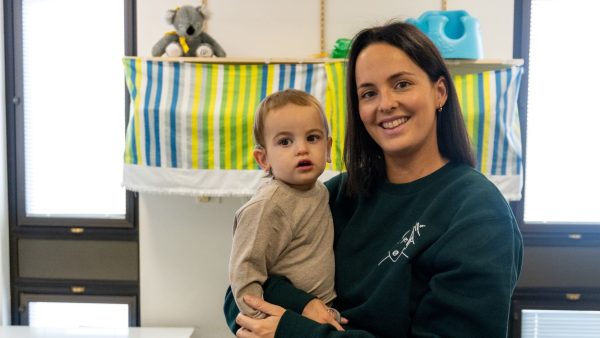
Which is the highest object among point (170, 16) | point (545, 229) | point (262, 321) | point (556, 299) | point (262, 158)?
point (170, 16)

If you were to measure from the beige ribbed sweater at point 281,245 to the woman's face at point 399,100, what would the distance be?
27 centimetres

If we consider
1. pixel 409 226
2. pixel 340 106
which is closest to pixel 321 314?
pixel 409 226

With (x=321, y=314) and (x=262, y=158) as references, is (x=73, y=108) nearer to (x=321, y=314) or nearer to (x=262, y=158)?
(x=262, y=158)

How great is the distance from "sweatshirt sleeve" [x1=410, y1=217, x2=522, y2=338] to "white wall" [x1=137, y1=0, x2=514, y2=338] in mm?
1947

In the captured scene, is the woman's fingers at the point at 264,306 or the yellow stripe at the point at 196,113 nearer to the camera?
the woman's fingers at the point at 264,306

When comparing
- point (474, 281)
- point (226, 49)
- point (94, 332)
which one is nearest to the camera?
point (474, 281)

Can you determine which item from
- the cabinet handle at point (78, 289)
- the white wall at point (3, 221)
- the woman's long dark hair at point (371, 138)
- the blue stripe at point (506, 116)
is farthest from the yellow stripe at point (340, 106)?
the white wall at point (3, 221)

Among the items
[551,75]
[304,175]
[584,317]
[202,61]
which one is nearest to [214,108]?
[202,61]

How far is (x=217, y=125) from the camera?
2.37 meters

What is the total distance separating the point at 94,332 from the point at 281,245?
1.96m

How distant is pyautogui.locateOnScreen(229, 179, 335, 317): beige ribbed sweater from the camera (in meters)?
1.10

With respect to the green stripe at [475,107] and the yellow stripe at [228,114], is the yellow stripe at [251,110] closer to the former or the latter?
the yellow stripe at [228,114]

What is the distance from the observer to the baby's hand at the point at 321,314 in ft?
3.49

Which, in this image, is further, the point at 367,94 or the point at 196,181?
the point at 196,181
